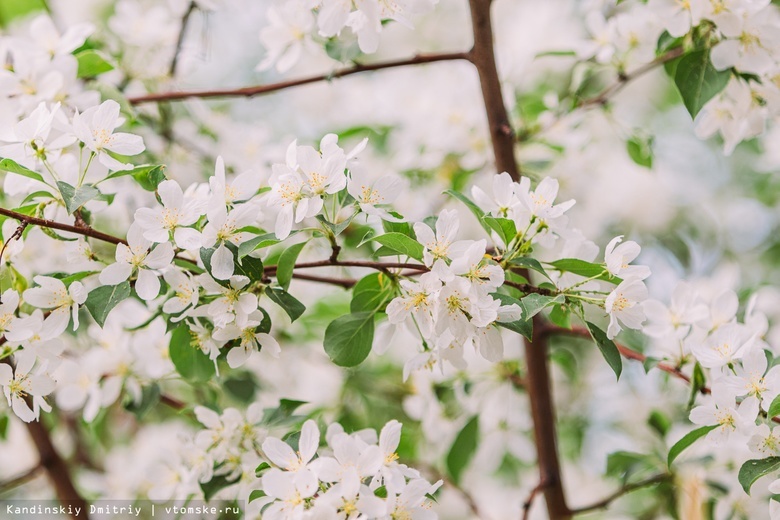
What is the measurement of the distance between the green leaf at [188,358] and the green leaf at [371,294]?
18 cm

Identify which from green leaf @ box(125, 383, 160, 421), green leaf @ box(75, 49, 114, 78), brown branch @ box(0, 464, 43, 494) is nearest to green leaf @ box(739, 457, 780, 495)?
green leaf @ box(125, 383, 160, 421)

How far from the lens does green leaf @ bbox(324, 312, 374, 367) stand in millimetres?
761

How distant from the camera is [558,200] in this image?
150 centimetres

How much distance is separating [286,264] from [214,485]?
0.96 feet

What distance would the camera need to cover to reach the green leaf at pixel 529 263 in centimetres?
68

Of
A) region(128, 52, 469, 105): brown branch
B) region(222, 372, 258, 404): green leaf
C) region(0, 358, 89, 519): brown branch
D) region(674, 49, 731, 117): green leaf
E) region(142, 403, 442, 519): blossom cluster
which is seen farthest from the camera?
region(0, 358, 89, 519): brown branch

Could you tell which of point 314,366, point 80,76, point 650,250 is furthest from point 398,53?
point 80,76

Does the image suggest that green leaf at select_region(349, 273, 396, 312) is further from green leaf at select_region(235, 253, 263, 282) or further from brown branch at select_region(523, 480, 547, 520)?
brown branch at select_region(523, 480, 547, 520)

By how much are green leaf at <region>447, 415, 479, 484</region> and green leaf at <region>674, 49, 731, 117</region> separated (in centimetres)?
56

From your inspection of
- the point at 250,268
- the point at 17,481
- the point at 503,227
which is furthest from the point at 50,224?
the point at 17,481

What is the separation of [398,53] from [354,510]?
1.79 metres

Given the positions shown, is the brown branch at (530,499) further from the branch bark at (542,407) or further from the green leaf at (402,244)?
the green leaf at (402,244)

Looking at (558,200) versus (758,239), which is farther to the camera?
(758,239)

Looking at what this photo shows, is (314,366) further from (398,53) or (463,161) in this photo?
(398,53)
